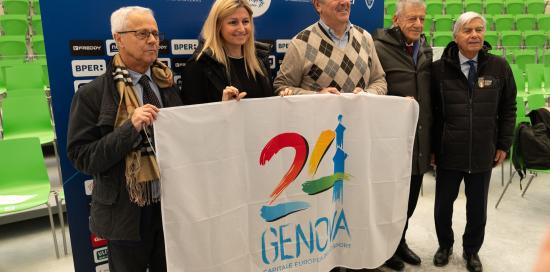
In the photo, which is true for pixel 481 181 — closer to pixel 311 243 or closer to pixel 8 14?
pixel 311 243

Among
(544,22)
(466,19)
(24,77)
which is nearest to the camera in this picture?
(466,19)

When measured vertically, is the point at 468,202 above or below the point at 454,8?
below

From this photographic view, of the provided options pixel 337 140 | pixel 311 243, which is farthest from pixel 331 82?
pixel 311 243

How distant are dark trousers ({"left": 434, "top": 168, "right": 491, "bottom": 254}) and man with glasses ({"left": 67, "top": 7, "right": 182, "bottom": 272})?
2014 millimetres

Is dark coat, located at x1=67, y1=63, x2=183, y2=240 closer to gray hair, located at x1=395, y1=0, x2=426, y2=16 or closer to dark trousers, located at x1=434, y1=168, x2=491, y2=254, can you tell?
gray hair, located at x1=395, y1=0, x2=426, y2=16

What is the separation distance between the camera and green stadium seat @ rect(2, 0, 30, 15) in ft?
25.1

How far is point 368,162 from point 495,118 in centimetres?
108

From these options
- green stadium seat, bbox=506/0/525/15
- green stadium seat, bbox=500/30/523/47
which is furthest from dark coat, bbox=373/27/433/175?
green stadium seat, bbox=506/0/525/15

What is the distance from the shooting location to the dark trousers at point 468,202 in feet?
9.37

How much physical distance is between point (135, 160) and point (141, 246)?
0.42m

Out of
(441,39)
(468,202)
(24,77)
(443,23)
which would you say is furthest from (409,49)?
(443,23)

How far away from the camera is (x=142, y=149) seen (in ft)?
5.77

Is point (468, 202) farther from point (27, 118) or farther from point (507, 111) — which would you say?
point (27, 118)

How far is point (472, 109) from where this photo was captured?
2674mm
